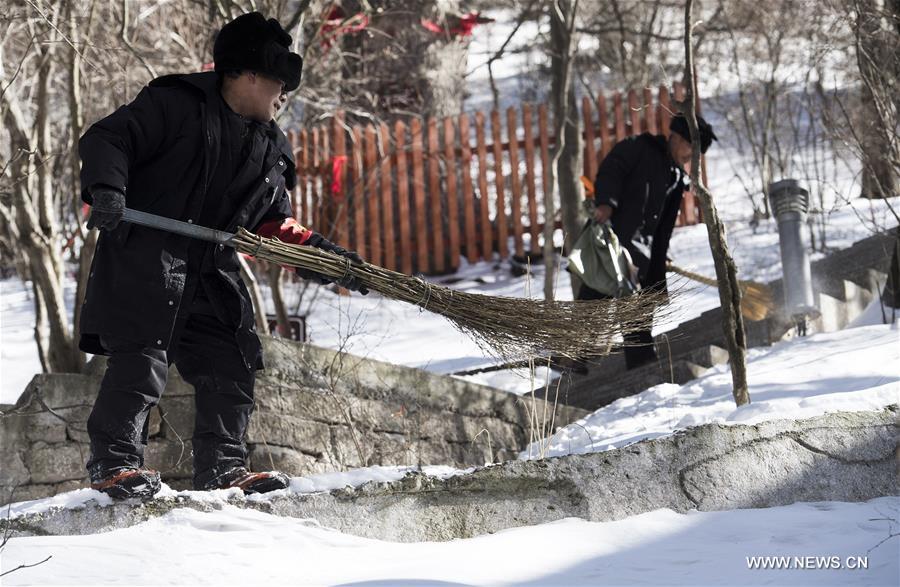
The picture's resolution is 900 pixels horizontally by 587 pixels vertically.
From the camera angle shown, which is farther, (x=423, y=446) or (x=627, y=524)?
(x=423, y=446)

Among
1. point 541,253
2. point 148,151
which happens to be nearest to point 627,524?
point 148,151

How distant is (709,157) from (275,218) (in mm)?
14473

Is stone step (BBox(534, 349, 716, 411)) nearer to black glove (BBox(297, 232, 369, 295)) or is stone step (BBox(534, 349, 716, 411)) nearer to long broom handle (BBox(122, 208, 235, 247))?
black glove (BBox(297, 232, 369, 295))

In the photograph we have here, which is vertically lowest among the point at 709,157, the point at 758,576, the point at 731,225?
the point at 758,576

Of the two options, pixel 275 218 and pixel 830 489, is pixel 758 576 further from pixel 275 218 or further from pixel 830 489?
pixel 275 218

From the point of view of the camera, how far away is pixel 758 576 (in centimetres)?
302

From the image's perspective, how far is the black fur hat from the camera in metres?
3.80

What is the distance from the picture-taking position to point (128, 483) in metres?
3.38

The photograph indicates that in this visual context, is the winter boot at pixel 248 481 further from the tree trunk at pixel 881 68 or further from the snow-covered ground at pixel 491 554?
the tree trunk at pixel 881 68

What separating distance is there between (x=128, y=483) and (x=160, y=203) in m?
0.93

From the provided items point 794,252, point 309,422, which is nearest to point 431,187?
point 794,252

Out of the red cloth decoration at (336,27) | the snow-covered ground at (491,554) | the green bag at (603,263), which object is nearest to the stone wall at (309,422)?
the green bag at (603,263)

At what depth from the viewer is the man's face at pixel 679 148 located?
21.7 ft

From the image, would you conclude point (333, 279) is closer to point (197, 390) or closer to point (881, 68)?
point (197, 390)
